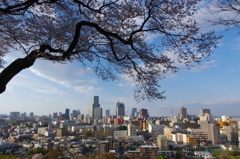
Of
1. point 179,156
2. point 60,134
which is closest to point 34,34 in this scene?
point 179,156

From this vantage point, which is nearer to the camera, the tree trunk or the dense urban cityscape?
the tree trunk

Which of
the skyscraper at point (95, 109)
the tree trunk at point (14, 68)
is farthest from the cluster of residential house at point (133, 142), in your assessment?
the skyscraper at point (95, 109)

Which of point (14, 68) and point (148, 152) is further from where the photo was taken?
point (148, 152)

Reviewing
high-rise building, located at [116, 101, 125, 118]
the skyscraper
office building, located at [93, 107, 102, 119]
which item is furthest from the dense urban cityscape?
the skyscraper

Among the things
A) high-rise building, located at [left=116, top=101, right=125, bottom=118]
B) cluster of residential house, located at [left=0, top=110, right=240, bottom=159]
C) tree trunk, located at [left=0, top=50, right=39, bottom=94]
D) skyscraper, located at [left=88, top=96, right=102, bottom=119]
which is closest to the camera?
tree trunk, located at [left=0, top=50, right=39, bottom=94]

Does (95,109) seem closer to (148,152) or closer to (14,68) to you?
(148,152)

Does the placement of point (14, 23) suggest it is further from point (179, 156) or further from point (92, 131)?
point (92, 131)

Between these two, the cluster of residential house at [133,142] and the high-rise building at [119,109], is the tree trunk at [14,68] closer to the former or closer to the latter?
the cluster of residential house at [133,142]

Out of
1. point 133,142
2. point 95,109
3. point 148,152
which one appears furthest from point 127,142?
point 95,109

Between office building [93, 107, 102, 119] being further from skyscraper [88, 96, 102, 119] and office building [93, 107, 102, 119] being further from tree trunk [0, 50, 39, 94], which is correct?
tree trunk [0, 50, 39, 94]
